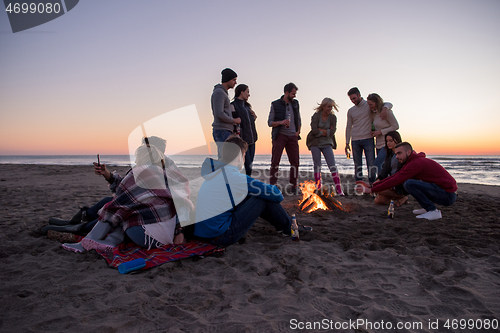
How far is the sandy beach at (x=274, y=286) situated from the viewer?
1810 mm

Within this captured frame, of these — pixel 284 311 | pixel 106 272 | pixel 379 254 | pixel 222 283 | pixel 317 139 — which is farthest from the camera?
pixel 317 139

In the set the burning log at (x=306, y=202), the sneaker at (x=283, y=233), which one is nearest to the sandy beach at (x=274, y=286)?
the sneaker at (x=283, y=233)


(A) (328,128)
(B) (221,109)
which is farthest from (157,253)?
(A) (328,128)

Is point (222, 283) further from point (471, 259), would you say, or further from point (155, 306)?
point (471, 259)

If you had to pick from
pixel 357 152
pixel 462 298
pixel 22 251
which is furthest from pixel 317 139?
pixel 22 251

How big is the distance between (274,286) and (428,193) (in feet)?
11.3

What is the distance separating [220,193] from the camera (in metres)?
2.90

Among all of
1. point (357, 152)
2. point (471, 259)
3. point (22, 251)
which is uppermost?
point (357, 152)

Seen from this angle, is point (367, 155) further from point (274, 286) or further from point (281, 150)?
point (274, 286)

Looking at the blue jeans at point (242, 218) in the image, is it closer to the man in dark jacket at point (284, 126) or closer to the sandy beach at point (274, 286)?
the sandy beach at point (274, 286)

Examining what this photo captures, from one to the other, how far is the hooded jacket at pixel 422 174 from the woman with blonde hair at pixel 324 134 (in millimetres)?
1869

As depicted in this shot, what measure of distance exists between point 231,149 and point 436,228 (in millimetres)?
3221

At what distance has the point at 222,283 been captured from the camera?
7.80ft

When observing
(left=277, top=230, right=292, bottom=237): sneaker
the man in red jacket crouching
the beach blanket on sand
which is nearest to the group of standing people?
the man in red jacket crouching
